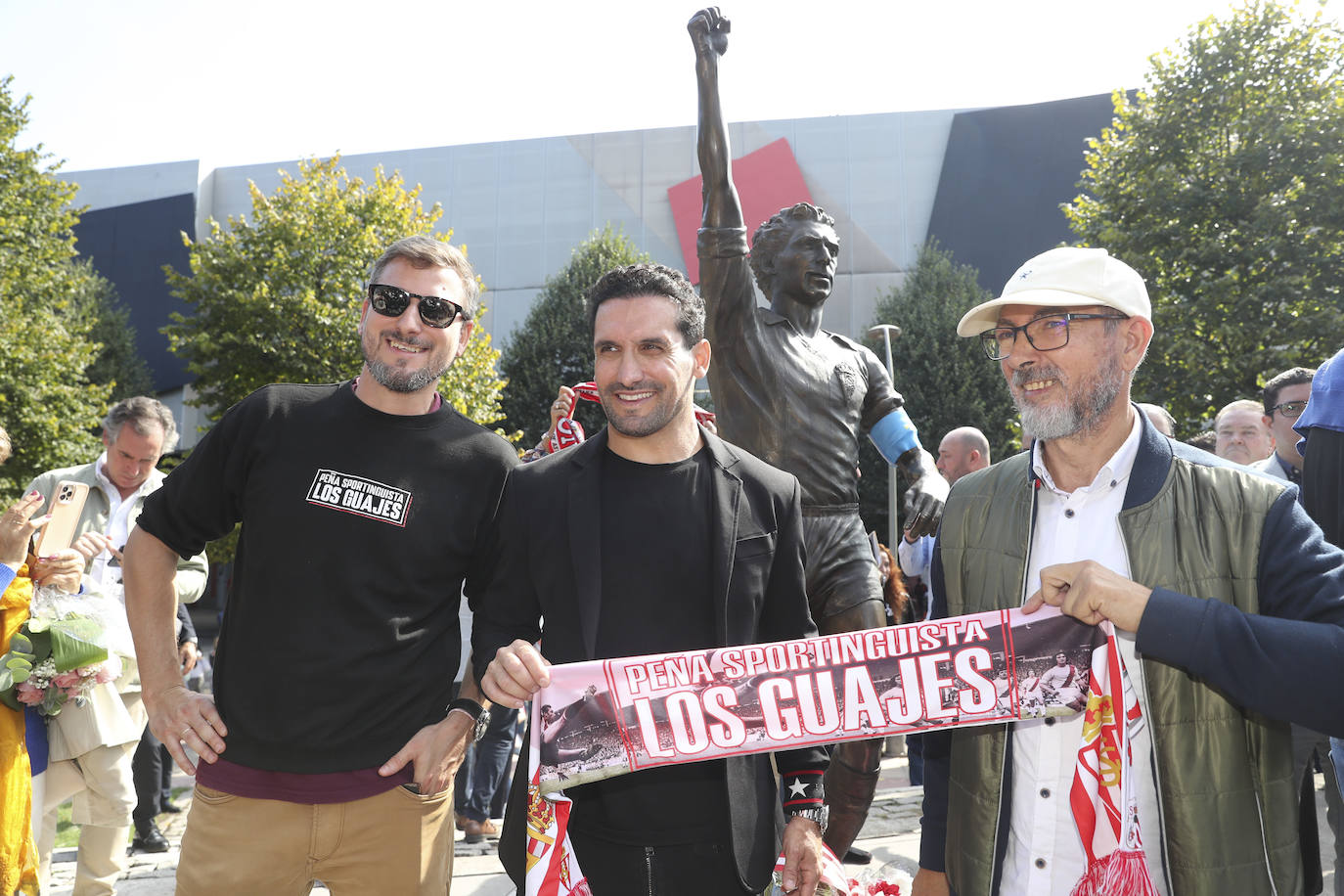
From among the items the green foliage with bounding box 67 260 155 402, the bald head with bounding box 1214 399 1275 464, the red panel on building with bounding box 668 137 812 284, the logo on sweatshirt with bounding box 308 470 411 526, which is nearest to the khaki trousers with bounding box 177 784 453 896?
the logo on sweatshirt with bounding box 308 470 411 526

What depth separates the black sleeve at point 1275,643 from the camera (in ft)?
5.87

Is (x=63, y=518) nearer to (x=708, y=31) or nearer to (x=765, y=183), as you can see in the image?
(x=708, y=31)

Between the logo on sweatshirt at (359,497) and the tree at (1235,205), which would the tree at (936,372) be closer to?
the tree at (1235,205)

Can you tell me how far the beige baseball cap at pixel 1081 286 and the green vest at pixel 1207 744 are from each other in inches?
15.5

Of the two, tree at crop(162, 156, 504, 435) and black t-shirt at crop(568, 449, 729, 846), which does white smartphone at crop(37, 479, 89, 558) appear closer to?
black t-shirt at crop(568, 449, 729, 846)

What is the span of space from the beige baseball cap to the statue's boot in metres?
2.23

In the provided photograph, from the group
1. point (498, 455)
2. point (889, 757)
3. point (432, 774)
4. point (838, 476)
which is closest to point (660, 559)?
point (498, 455)

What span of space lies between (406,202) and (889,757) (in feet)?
61.0

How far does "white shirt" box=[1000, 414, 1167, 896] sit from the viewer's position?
6.82 ft

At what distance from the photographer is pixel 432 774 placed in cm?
247

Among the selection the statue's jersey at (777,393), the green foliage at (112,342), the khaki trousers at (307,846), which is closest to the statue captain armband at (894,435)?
the statue's jersey at (777,393)

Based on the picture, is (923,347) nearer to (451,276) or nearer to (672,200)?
(672,200)

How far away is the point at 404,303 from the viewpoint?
2682 mm

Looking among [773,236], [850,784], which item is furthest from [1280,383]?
[850,784]
